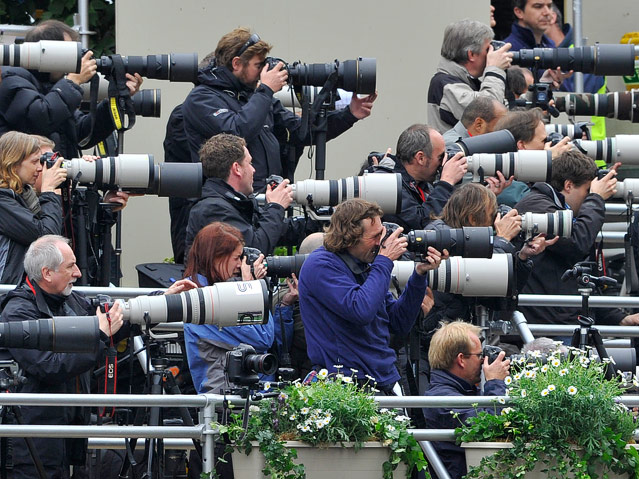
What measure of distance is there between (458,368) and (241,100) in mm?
2364

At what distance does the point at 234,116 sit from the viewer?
776cm

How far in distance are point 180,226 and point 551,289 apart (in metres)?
2.22

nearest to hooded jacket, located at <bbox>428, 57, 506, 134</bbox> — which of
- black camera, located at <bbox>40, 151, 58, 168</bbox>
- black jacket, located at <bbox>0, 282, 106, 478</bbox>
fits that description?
black camera, located at <bbox>40, 151, 58, 168</bbox>

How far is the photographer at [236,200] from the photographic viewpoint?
7.14m

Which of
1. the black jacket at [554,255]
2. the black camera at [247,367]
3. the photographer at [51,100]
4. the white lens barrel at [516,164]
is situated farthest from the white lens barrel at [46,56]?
the black camera at [247,367]

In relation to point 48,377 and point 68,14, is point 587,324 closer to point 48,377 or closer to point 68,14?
point 48,377

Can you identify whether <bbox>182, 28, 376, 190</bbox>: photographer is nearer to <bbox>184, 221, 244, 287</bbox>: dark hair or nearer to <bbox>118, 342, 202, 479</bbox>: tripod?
<bbox>184, 221, 244, 287</bbox>: dark hair

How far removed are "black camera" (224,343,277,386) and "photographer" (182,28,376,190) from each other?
235 centimetres

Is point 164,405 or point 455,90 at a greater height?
point 455,90

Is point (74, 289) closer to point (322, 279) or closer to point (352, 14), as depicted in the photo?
point (322, 279)

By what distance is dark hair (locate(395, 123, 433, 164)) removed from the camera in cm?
759

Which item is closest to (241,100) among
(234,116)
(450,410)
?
(234,116)

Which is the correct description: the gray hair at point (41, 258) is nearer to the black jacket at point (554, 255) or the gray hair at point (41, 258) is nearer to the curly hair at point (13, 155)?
the curly hair at point (13, 155)

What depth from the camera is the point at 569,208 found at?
7.78 m
